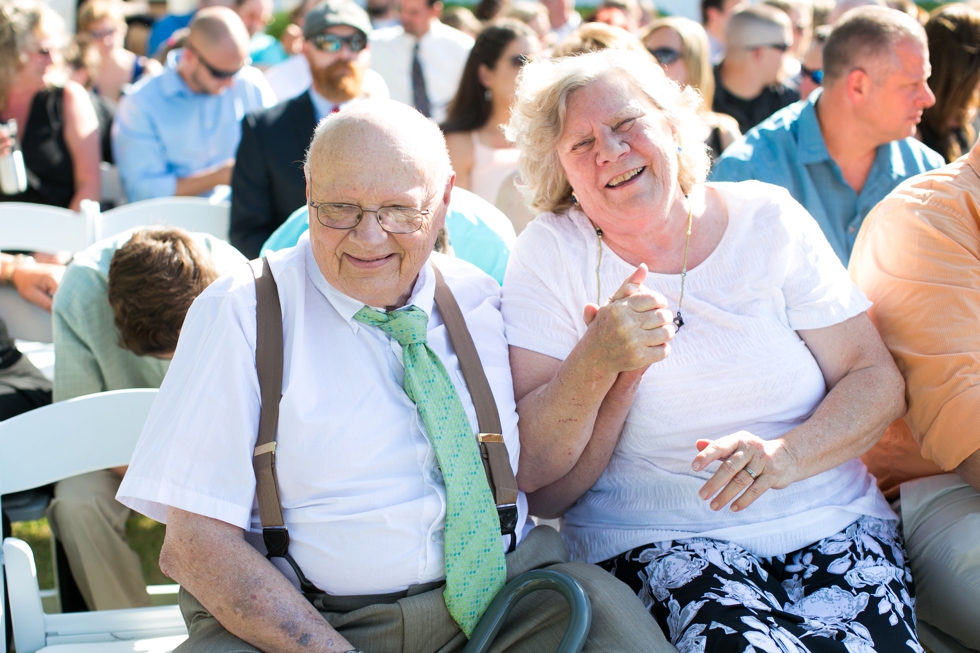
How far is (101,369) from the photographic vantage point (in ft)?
8.96

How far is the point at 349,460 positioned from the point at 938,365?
145cm

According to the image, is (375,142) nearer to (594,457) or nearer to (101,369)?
(594,457)

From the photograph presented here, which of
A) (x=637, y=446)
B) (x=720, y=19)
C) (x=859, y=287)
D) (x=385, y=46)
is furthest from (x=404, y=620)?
(x=720, y=19)

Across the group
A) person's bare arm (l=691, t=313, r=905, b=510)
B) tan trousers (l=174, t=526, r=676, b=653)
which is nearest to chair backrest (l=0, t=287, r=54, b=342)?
tan trousers (l=174, t=526, r=676, b=653)

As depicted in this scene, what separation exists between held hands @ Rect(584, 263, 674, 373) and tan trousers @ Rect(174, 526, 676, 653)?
485mm

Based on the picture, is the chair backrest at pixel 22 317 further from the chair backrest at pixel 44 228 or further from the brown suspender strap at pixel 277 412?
the brown suspender strap at pixel 277 412

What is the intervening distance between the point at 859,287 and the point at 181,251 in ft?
6.19

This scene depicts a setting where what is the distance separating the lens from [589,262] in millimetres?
2262

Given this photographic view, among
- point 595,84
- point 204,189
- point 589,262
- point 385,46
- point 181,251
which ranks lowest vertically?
point 204,189

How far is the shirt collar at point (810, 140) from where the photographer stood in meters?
3.38

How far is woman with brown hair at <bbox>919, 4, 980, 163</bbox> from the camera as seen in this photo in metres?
3.63

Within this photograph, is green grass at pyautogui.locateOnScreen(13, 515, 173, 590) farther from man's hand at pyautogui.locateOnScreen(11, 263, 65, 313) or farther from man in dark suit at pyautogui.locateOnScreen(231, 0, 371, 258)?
man in dark suit at pyautogui.locateOnScreen(231, 0, 371, 258)

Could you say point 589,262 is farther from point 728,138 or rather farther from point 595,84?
point 728,138

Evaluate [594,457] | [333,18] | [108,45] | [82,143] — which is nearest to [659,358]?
[594,457]
